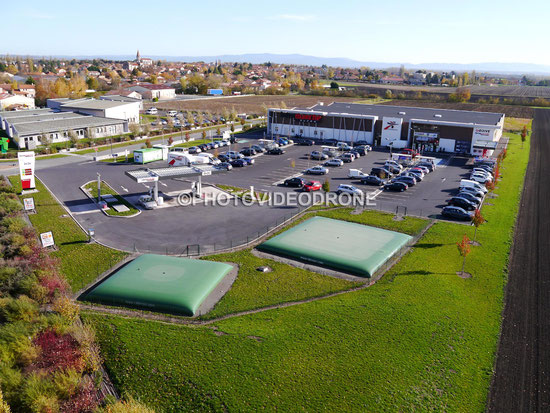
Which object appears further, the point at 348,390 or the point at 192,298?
the point at 192,298

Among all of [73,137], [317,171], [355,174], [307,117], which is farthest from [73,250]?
[307,117]

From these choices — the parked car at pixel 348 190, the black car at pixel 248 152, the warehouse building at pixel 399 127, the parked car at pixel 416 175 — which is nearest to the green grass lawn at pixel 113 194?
the parked car at pixel 348 190

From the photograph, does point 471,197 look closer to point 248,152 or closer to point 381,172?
point 381,172

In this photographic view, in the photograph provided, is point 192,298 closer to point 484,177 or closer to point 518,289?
point 518,289

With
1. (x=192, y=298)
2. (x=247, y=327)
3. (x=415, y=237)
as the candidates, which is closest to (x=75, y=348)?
(x=192, y=298)

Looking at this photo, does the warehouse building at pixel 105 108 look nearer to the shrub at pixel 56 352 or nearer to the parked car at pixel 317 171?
the parked car at pixel 317 171

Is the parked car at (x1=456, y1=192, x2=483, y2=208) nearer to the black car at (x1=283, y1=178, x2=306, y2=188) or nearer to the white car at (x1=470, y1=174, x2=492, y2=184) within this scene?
the white car at (x1=470, y1=174, x2=492, y2=184)

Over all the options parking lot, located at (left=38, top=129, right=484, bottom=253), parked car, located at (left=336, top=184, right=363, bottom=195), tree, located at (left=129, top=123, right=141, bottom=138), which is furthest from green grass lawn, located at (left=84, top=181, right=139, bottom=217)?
tree, located at (left=129, top=123, right=141, bottom=138)
